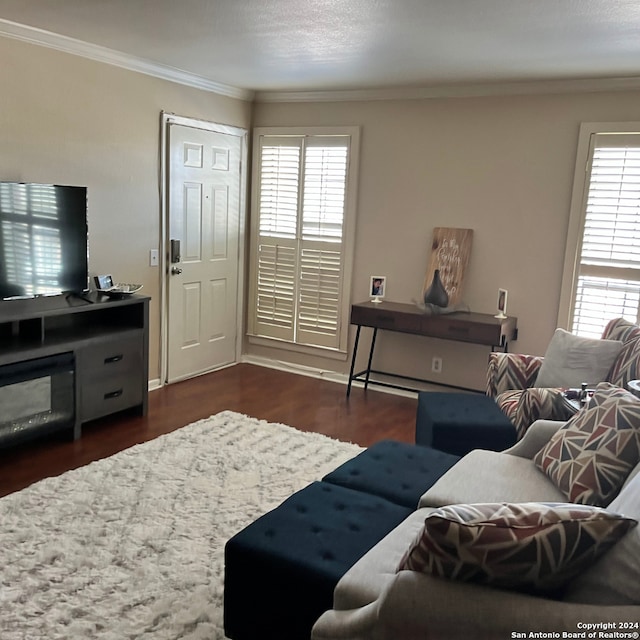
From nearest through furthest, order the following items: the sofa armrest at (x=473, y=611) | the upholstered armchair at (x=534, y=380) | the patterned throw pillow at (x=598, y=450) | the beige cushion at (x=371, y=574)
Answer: the sofa armrest at (x=473, y=611), the beige cushion at (x=371, y=574), the patterned throw pillow at (x=598, y=450), the upholstered armchair at (x=534, y=380)

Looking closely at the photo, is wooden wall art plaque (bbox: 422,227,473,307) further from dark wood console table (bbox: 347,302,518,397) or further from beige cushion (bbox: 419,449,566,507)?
beige cushion (bbox: 419,449,566,507)

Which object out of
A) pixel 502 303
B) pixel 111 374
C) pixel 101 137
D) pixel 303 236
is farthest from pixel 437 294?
pixel 101 137

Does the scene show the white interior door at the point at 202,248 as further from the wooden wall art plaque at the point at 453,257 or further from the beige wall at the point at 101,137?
the wooden wall art plaque at the point at 453,257

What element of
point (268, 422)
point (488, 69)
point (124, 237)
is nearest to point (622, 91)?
point (488, 69)

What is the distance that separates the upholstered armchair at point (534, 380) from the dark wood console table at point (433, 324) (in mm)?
570

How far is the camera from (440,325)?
4707 millimetres

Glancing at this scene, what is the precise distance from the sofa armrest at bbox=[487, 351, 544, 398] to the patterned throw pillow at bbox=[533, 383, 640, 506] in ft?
4.37

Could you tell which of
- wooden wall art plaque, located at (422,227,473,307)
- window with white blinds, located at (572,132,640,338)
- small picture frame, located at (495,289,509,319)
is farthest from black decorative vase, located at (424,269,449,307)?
window with white blinds, located at (572,132,640,338)

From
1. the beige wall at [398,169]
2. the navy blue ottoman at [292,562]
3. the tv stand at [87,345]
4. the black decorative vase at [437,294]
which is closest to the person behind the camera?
the navy blue ottoman at [292,562]

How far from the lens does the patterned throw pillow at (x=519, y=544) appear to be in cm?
142

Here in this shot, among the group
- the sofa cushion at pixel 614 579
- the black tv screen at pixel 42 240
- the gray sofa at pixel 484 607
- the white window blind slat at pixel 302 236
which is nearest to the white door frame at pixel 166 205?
the white window blind slat at pixel 302 236

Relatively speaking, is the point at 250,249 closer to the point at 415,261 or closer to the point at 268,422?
the point at 415,261

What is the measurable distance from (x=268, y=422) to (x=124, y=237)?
5.56 feet

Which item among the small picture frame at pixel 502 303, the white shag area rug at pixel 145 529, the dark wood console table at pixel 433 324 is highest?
the small picture frame at pixel 502 303
